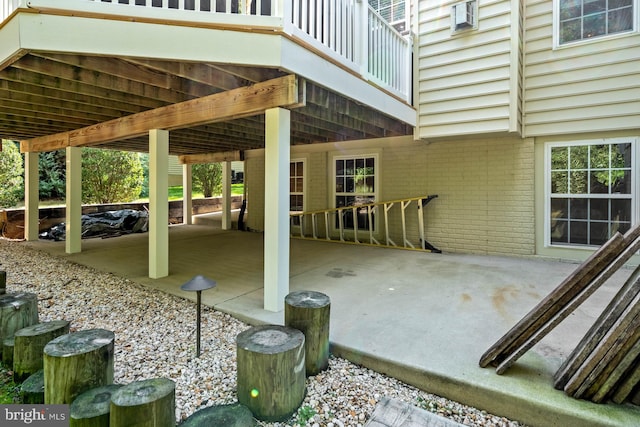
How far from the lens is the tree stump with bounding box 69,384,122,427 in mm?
1596

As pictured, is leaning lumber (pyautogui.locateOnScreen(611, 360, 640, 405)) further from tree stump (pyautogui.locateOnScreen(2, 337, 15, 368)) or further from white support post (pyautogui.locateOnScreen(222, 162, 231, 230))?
white support post (pyautogui.locateOnScreen(222, 162, 231, 230))

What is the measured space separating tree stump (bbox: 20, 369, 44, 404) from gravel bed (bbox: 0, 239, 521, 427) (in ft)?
1.44

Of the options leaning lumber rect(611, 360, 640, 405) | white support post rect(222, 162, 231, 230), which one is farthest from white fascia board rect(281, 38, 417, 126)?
white support post rect(222, 162, 231, 230)

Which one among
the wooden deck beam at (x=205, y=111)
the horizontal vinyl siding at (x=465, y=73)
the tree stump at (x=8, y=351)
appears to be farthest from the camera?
the horizontal vinyl siding at (x=465, y=73)

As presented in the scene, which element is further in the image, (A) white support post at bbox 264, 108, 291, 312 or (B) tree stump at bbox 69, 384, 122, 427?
(A) white support post at bbox 264, 108, 291, 312

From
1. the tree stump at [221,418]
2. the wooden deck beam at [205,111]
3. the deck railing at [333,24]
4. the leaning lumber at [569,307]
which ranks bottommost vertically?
the tree stump at [221,418]

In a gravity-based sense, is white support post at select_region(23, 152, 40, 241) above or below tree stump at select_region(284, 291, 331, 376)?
above

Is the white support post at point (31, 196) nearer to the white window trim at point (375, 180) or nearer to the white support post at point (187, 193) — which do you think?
the white support post at point (187, 193)

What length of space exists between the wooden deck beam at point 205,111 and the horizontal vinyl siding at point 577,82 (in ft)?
14.1

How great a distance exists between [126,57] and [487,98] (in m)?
4.87

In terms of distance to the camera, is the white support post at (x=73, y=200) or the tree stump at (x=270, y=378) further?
the white support post at (x=73, y=200)

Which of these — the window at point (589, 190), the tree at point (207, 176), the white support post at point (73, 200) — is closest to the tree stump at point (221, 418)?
the window at point (589, 190)

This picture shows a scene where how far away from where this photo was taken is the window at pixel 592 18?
15.8 feet

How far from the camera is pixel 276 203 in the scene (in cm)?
333
